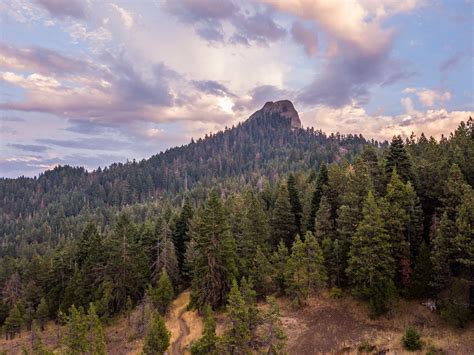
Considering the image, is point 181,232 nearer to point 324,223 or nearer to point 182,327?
point 182,327

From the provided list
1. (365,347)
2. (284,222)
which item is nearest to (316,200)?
(284,222)

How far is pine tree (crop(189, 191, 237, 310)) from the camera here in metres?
47.2

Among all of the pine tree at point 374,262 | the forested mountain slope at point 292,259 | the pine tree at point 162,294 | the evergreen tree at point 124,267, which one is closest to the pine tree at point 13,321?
the forested mountain slope at point 292,259

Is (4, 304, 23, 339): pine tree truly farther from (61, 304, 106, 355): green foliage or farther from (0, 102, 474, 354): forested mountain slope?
(61, 304, 106, 355): green foliage

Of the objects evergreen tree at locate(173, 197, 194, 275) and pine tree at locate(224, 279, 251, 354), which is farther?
evergreen tree at locate(173, 197, 194, 275)

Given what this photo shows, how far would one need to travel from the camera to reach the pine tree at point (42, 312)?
6162 centimetres

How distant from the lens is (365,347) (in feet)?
105

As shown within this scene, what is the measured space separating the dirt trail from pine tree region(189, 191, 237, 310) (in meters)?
2.35

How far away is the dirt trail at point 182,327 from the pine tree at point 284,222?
18.5 m

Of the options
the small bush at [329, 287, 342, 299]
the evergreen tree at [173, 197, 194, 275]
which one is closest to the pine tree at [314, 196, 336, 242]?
the small bush at [329, 287, 342, 299]

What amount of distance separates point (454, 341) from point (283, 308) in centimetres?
1937

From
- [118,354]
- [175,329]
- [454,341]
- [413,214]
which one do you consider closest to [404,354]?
[454,341]

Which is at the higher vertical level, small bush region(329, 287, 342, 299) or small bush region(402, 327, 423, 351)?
small bush region(329, 287, 342, 299)

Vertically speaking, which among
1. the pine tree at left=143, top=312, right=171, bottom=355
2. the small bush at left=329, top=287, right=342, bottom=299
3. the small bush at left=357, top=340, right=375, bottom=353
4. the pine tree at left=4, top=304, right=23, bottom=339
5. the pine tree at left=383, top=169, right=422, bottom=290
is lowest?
the pine tree at left=4, top=304, right=23, bottom=339
